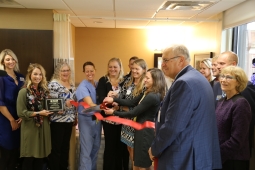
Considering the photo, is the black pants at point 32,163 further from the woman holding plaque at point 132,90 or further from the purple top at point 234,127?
the purple top at point 234,127

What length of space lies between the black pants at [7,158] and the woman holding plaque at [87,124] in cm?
85

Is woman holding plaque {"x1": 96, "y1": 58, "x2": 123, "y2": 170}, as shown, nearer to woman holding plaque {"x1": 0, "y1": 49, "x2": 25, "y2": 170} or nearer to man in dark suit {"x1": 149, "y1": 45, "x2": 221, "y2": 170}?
woman holding plaque {"x1": 0, "y1": 49, "x2": 25, "y2": 170}

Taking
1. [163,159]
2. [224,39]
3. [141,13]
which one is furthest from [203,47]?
[163,159]

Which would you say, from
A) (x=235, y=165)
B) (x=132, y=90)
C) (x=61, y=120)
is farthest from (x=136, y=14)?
(x=235, y=165)

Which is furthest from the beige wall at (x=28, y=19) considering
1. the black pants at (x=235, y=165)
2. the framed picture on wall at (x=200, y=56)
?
the black pants at (x=235, y=165)

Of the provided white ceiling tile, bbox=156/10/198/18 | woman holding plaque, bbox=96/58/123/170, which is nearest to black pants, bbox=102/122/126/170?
woman holding plaque, bbox=96/58/123/170

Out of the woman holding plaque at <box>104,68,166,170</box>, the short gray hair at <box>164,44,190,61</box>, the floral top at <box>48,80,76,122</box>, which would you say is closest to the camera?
the short gray hair at <box>164,44,190,61</box>

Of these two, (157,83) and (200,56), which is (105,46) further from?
(157,83)

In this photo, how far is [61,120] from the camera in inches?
131

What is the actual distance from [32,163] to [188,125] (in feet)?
7.62

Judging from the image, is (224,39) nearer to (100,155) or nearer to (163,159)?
(100,155)

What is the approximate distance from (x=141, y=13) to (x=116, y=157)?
277cm

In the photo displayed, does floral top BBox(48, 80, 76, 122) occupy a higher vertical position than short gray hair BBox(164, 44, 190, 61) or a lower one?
lower

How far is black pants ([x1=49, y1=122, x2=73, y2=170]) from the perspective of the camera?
3.34m
